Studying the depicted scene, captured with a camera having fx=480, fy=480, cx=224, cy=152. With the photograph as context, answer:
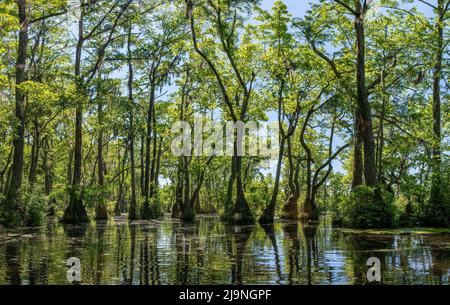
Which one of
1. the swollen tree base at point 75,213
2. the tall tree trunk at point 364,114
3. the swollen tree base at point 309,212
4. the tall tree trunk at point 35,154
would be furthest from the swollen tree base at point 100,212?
the tall tree trunk at point 364,114

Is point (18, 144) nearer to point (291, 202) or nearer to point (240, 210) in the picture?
point (240, 210)

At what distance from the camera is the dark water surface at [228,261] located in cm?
887

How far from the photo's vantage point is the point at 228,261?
11.6m

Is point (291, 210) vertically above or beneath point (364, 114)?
beneath

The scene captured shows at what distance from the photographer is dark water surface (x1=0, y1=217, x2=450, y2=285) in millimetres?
8867

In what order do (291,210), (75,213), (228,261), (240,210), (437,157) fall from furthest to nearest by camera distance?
(291,210), (75,213), (240,210), (437,157), (228,261)

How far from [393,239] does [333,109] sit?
21.5m

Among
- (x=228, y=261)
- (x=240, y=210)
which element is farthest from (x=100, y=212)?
(x=228, y=261)

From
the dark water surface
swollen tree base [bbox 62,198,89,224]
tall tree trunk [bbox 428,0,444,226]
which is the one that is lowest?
the dark water surface

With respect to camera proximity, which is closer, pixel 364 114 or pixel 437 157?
pixel 437 157

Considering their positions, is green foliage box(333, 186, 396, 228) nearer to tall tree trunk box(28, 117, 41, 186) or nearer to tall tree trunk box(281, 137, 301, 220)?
tall tree trunk box(281, 137, 301, 220)

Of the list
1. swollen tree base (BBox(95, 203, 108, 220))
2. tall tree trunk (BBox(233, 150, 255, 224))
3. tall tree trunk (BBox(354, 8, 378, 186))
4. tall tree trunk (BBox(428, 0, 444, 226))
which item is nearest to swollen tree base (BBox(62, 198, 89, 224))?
swollen tree base (BBox(95, 203, 108, 220))

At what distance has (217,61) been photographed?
120 feet
